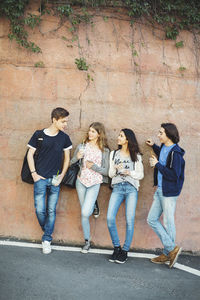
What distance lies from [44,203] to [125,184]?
1358mm

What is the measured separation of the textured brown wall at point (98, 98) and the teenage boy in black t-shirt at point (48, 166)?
568mm

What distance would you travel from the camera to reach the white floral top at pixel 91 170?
5.18 meters

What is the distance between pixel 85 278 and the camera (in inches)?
169

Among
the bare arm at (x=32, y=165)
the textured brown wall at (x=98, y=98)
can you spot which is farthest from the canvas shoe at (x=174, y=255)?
the bare arm at (x=32, y=165)

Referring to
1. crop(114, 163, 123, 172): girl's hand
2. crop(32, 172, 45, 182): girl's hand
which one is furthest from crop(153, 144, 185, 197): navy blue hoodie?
crop(32, 172, 45, 182): girl's hand

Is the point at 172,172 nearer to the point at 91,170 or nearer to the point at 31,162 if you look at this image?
the point at 91,170

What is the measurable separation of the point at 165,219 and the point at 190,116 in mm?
1987

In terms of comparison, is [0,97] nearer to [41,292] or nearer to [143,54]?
[143,54]

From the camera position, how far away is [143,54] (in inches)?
228

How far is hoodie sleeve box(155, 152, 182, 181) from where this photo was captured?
4.68 m

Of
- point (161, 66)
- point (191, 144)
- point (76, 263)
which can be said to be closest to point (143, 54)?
point (161, 66)

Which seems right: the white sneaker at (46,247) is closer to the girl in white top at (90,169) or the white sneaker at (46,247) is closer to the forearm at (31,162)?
the girl in white top at (90,169)

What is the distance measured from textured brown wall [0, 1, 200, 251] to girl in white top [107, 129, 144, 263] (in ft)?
2.07

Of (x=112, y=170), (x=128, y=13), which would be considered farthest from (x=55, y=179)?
(x=128, y=13)
